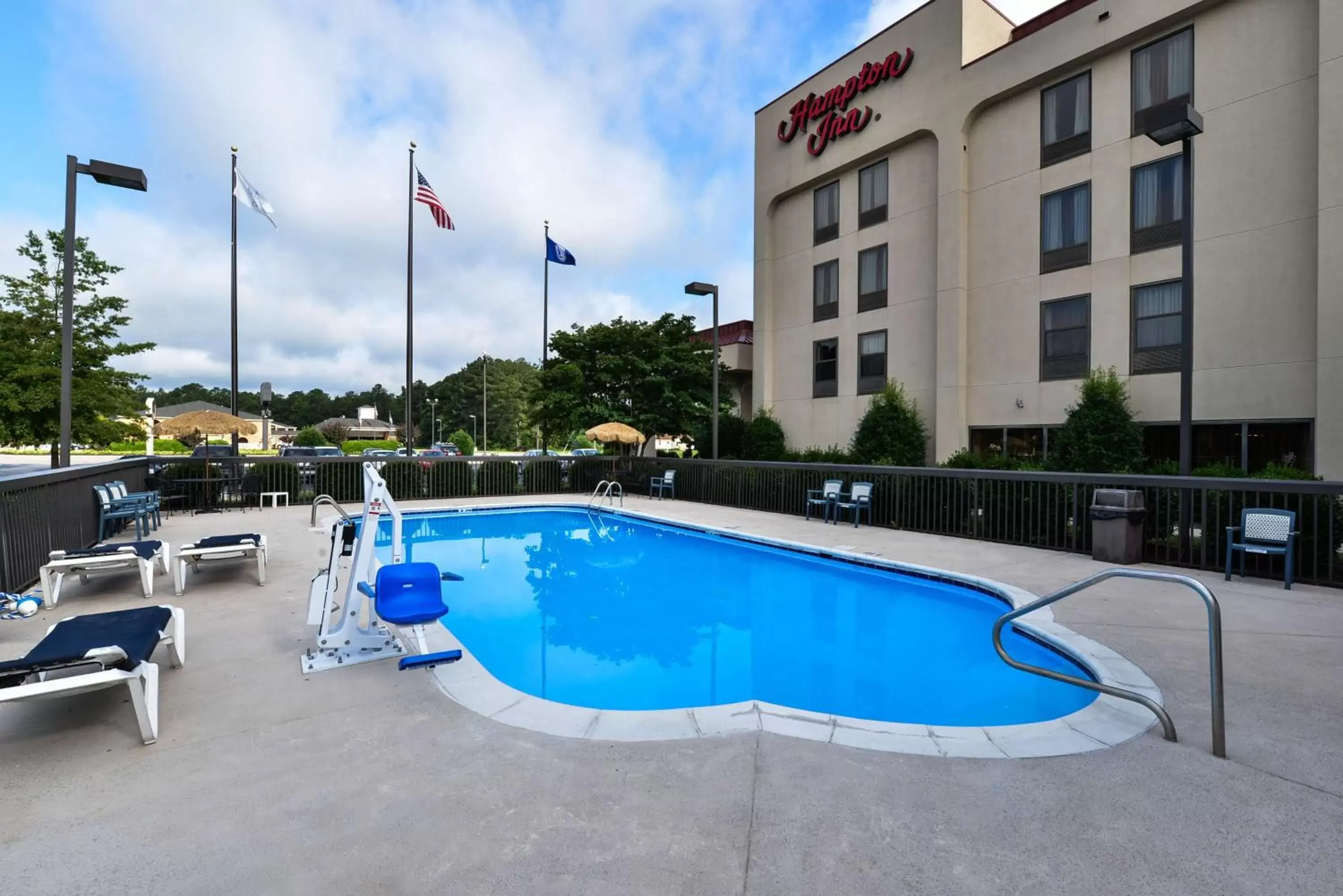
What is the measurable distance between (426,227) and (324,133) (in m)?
4.50

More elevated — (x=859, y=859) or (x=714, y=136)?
(x=714, y=136)

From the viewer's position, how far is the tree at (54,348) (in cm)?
1554

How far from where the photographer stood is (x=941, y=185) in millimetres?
16000

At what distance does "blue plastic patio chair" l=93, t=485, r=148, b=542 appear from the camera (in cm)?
905

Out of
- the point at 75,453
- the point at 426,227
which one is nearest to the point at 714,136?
the point at 426,227

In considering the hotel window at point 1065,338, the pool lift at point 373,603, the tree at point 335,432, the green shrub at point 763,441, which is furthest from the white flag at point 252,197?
the tree at point 335,432

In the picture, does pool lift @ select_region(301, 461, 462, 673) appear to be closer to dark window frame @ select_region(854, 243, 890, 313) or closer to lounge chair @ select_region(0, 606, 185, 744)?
lounge chair @ select_region(0, 606, 185, 744)

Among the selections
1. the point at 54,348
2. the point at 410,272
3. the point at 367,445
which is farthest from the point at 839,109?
the point at 367,445

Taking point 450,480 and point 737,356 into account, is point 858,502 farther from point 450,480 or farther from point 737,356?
point 737,356

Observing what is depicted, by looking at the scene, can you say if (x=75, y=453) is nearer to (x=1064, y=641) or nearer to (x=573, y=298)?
(x=573, y=298)

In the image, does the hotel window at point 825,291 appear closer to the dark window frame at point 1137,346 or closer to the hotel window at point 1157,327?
the dark window frame at point 1137,346

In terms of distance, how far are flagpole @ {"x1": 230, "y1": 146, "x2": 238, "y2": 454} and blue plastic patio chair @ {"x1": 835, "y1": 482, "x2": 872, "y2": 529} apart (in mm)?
14647

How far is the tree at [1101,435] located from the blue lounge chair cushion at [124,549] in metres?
14.2

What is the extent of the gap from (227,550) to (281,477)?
925cm
